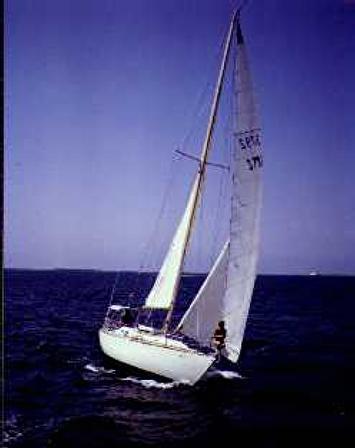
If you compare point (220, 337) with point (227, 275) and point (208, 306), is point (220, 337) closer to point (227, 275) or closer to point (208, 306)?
point (208, 306)

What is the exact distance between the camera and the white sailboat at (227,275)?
19562mm

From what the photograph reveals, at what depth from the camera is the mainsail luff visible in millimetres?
20734

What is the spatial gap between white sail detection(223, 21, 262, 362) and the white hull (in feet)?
8.58

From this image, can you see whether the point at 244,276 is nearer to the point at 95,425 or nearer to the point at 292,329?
the point at 95,425

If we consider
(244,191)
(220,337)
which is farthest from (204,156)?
(220,337)

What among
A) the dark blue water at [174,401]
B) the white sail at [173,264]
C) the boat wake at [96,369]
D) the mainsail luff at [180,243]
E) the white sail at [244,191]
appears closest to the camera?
the dark blue water at [174,401]

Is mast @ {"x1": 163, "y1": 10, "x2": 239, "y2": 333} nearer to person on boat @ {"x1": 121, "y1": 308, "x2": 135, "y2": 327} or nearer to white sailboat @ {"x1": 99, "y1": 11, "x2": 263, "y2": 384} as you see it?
white sailboat @ {"x1": 99, "y1": 11, "x2": 263, "y2": 384}

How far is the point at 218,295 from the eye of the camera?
69.1ft

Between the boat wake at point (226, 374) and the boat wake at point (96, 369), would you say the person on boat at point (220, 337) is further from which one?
the boat wake at point (96, 369)

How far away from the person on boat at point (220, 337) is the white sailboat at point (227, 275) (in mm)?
419

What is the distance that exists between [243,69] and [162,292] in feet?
31.8

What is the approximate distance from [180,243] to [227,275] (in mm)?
2848

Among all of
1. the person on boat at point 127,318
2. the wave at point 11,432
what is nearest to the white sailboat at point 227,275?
the person on boat at point 127,318

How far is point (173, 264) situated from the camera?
71.8ft
